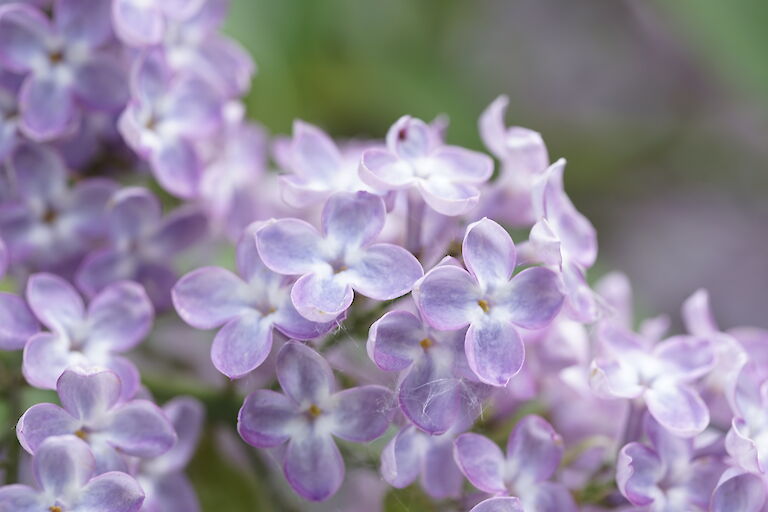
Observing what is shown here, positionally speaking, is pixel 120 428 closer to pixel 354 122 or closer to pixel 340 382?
pixel 340 382

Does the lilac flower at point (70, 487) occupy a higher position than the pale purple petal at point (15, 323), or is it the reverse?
the pale purple petal at point (15, 323)

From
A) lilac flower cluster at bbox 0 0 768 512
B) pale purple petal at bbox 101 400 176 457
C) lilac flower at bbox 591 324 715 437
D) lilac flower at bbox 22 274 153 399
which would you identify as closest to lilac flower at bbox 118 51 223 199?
lilac flower cluster at bbox 0 0 768 512

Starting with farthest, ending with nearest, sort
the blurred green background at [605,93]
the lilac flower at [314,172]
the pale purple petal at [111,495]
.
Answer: the blurred green background at [605,93]
the lilac flower at [314,172]
the pale purple petal at [111,495]

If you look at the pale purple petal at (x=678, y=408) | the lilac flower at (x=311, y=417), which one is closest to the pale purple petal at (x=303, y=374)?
the lilac flower at (x=311, y=417)

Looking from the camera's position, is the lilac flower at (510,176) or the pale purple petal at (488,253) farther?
the lilac flower at (510,176)

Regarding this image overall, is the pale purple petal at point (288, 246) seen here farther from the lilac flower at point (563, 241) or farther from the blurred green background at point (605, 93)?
the blurred green background at point (605, 93)

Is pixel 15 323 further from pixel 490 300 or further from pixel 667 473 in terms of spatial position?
A: pixel 667 473

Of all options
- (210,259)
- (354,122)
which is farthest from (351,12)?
(210,259)
